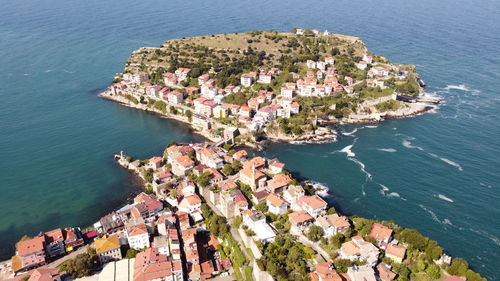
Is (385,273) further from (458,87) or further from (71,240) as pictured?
(458,87)

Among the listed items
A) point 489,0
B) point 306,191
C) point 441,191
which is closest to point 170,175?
point 306,191

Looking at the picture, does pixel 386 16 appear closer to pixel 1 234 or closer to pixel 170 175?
pixel 170 175

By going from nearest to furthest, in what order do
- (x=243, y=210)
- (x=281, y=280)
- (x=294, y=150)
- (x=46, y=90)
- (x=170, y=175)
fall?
(x=281, y=280)
(x=243, y=210)
(x=170, y=175)
(x=294, y=150)
(x=46, y=90)

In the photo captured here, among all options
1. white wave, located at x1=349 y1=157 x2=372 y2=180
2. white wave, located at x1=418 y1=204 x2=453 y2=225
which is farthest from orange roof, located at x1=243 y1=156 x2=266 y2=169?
white wave, located at x1=418 y1=204 x2=453 y2=225

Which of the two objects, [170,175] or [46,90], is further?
[46,90]

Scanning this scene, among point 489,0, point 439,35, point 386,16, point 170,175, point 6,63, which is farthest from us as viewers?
point 489,0

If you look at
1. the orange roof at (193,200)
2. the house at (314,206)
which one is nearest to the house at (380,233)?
the house at (314,206)

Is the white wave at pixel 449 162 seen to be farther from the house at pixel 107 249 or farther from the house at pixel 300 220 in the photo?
the house at pixel 107 249
